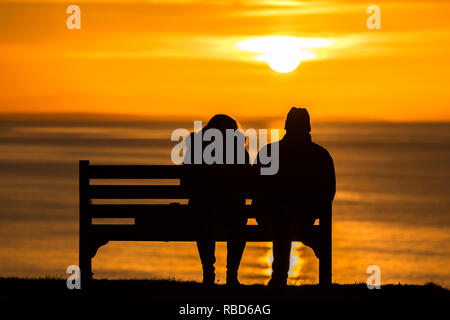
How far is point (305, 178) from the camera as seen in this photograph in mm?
10133

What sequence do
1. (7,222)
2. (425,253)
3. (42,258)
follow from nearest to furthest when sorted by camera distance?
(42,258) → (425,253) → (7,222)

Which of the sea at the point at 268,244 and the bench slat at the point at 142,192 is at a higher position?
the sea at the point at 268,244

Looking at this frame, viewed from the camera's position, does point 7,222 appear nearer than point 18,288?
No

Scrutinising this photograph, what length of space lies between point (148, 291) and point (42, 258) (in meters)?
25.1

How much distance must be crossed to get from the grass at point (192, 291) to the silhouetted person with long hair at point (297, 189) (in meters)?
0.53

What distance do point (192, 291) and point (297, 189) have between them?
138 cm

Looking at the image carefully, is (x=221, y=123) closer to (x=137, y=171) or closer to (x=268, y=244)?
(x=137, y=171)

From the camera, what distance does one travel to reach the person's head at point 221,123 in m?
10.0

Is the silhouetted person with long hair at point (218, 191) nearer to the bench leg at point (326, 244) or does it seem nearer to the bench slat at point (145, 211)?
the bench slat at point (145, 211)

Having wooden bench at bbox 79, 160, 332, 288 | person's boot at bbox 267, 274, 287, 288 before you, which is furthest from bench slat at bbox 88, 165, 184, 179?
person's boot at bbox 267, 274, 287, 288
